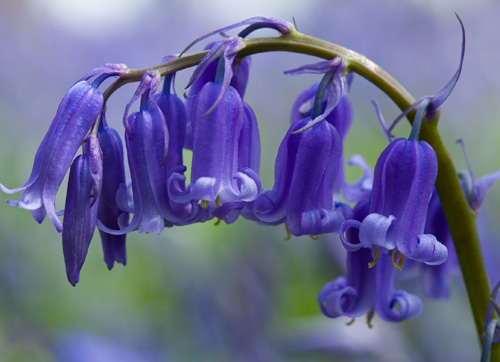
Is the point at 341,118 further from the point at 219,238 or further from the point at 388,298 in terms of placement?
the point at 219,238

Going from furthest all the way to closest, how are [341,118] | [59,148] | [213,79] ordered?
1. [341,118]
2. [213,79]
3. [59,148]

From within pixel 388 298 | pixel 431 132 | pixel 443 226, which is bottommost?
pixel 388 298

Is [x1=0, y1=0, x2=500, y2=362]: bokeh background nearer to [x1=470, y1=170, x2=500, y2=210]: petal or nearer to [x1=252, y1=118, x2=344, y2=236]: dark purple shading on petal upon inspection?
[x1=470, y1=170, x2=500, y2=210]: petal

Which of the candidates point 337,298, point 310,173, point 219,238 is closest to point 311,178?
point 310,173

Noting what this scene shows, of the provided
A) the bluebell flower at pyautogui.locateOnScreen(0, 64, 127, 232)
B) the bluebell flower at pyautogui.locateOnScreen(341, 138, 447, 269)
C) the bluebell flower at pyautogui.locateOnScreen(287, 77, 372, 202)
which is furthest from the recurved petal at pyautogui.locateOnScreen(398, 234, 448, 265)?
the bluebell flower at pyautogui.locateOnScreen(0, 64, 127, 232)

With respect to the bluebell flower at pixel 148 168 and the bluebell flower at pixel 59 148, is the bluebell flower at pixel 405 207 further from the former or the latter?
the bluebell flower at pixel 59 148

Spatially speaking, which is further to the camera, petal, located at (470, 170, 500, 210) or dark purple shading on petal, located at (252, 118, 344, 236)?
petal, located at (470, 170, 500, 210)

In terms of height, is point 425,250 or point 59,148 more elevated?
point 59,148

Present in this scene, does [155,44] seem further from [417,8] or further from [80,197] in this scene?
[80,197]
